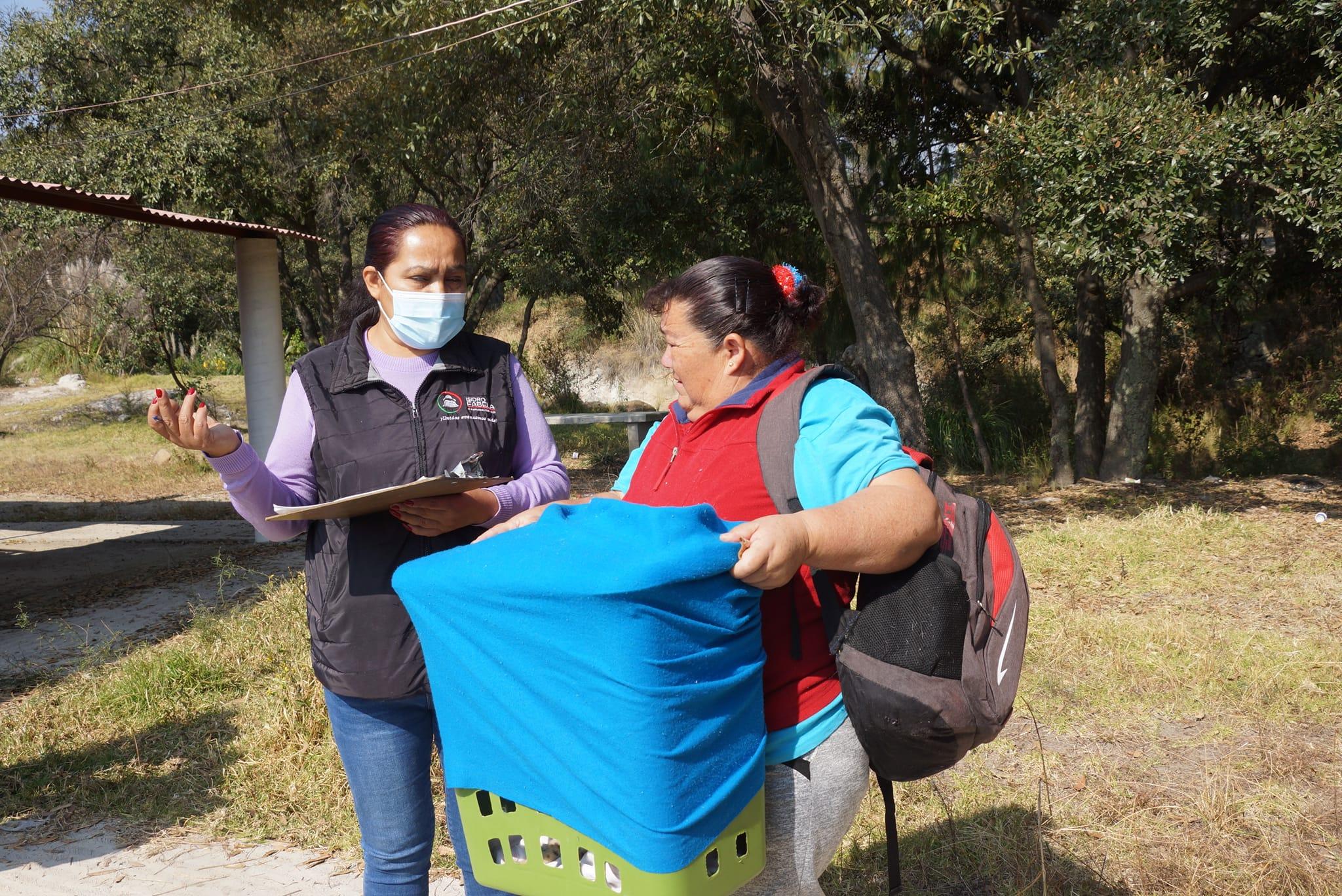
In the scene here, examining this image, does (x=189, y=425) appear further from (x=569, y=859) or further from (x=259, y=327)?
(x=259, y=327)

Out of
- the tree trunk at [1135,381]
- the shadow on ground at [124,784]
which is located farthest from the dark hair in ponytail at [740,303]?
the tree trunk at [1135,381]

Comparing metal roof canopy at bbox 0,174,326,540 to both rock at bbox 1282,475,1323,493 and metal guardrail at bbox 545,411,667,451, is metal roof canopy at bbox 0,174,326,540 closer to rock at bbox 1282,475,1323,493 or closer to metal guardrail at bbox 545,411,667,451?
metal guardrail at bbox 545,411,667,451

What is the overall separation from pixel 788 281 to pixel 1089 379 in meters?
10.3

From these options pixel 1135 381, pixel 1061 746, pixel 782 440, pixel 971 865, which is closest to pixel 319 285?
pixel 1135 381

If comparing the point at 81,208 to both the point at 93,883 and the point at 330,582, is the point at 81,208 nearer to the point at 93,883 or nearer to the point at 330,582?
the point at 93,883

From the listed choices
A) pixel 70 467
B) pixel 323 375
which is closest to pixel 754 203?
pixel 323 375

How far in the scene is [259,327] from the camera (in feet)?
29.9

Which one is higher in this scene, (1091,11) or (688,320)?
(1091,11)

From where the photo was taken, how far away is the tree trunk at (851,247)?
357 inches

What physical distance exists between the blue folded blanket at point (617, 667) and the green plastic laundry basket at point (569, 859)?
0.10 ft

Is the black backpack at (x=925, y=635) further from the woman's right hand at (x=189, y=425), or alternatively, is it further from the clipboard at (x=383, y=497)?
the woman's right hand at (x=189, y=425)

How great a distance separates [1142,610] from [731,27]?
5.24 m

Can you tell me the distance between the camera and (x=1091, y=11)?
7.84 metres

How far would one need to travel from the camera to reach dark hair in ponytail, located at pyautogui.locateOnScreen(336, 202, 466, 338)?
228cm
